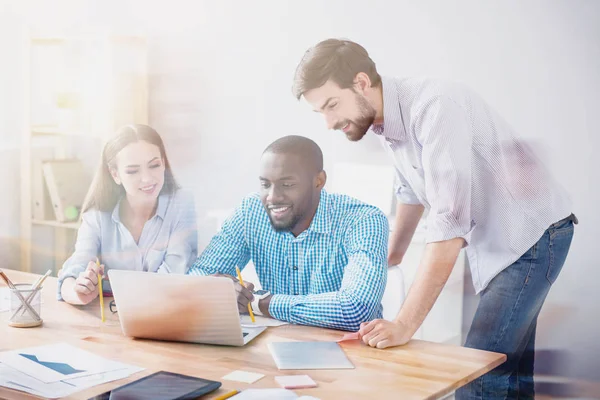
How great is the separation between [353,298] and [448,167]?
31 centimetres

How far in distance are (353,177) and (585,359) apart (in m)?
0.76

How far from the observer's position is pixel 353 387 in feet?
3.57

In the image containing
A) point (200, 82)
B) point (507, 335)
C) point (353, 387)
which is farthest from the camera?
point (200, 82)

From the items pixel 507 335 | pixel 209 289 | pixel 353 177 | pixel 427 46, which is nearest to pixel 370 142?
pixel 353 177

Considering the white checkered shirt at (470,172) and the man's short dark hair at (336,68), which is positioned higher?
the man's short dark hair at (336,68)

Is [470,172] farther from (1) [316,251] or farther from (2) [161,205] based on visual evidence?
(2) [161,205]

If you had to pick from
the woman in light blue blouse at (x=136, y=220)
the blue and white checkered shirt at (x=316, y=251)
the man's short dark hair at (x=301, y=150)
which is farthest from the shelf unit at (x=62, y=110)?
the blue and white checkered shirt at (x=316, y=251)

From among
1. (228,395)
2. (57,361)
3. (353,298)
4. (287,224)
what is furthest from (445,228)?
(57,361)

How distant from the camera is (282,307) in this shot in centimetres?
146

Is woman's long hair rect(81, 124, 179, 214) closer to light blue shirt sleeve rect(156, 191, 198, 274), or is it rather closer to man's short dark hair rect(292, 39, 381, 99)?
light blue shirt sleeve rect(156, 191, 198, 274)

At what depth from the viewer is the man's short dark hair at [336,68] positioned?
66.9 inches

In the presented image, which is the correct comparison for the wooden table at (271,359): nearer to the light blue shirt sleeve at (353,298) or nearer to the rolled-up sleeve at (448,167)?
the light blue shirt sleeve at (353,298)

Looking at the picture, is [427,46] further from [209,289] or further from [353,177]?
[209,289]

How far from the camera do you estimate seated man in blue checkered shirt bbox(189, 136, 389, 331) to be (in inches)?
63.7
